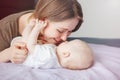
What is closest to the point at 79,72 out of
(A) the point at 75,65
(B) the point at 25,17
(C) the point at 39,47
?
(A) the point at 75,65

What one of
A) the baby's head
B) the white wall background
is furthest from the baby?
the white wall background

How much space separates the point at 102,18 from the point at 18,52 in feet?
1.17

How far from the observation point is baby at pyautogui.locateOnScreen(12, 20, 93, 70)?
2.52 ft

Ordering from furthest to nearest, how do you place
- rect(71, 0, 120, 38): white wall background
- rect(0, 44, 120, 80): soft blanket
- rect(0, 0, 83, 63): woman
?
rect(71, 0, 120, 38): white wall background, rect(0, 0, 83, 63): woman, rect(0, 44, 120, 80): soft blanket

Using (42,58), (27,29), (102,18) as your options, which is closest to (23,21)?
(27,29)

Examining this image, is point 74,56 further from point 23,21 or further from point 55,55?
point 23,21

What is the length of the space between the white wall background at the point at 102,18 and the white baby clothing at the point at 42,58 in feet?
0.67

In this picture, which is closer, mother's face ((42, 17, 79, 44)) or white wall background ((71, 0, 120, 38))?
mother's face ((42, 17, 79, 44))

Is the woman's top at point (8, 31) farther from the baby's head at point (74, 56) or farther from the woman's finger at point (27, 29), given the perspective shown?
the baby's head at point (74, 56)

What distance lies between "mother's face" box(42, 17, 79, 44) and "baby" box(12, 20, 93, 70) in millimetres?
43

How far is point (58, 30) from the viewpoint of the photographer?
0.83m

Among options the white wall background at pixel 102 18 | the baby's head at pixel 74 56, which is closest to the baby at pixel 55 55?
the baby's head at pixel 74 56

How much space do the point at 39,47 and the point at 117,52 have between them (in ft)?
1.07

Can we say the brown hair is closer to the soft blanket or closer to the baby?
the baby
